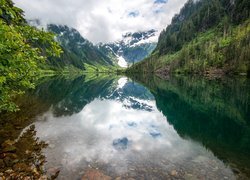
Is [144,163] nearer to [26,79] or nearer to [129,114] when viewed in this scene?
[26,79]

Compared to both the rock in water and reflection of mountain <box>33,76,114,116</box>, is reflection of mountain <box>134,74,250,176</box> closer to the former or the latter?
the rock in water

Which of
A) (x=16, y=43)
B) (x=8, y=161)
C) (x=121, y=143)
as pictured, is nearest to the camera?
(x=16, y=43)

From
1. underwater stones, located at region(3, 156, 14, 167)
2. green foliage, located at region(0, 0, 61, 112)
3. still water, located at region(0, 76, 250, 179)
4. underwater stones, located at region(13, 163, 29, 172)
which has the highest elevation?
green foliage, located at region(0, 0, 61, 112)

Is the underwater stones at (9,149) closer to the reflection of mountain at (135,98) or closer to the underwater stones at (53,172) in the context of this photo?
the underwater stones at (53,172)

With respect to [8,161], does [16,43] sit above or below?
above

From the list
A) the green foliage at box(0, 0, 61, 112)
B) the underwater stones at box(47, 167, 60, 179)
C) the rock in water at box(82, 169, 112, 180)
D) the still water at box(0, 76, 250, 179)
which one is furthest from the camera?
the still water at box(0, 76, 250, 179)

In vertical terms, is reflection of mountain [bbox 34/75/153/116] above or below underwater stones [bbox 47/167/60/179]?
below

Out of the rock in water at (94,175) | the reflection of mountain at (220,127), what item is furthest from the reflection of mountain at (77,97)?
the rock in water at (94,175)

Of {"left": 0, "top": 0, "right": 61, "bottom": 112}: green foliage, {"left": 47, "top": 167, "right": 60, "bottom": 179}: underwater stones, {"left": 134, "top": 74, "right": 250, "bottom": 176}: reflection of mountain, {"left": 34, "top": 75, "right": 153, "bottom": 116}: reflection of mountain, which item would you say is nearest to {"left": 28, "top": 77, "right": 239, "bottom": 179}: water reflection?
{"left": 47, "top": 167, "right": 60, "bottom": 179}: underwater stones

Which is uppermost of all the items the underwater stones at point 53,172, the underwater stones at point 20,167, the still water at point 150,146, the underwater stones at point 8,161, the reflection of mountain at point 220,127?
the underwater stones at point 8,161

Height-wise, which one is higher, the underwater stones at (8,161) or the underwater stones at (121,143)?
the underwater stones at (8,161)

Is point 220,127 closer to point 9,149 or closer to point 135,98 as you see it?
point 9,149

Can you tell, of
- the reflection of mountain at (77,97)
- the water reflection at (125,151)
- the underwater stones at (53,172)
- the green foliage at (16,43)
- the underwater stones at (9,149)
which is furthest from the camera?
the reflection of mountain at (77,97)

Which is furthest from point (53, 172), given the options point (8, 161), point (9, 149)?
point (9, 149)
